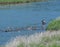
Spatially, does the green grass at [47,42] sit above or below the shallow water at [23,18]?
above

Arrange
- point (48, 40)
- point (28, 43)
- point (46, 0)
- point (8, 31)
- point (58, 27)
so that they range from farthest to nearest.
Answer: point (46, 0), point (8, 31), point (58, 27), point (48, 40), point (28, 43)

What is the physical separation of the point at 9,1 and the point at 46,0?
1209cm

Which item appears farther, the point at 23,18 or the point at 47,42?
the point at 23,18

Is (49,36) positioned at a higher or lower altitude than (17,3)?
higher

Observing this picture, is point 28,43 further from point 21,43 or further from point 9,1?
point 9,1

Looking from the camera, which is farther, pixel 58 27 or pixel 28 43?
pixel 58 27

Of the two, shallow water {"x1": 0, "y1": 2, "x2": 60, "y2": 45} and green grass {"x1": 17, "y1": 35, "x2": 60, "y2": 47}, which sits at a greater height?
green grass {"x1": 17, "y1": 35, "x2": 60, "y2": 47}

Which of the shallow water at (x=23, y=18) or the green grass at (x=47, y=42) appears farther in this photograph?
the shallow water at (x=23, y=18)

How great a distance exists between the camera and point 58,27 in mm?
32125

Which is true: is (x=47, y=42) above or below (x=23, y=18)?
above

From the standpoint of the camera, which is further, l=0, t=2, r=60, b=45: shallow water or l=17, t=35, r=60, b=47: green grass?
l=0, t=2, r=60, b=45: shallow water

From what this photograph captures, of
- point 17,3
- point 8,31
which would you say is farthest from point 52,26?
point 17,3

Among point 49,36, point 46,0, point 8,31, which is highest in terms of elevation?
point 49,36

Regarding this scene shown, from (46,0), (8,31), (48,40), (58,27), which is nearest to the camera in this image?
(48,40)
